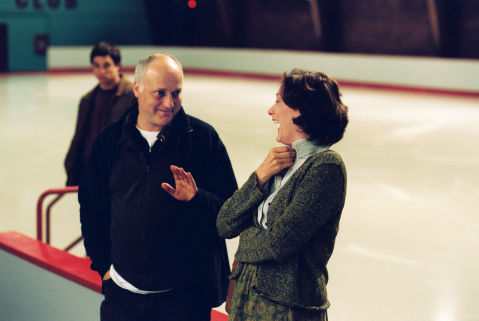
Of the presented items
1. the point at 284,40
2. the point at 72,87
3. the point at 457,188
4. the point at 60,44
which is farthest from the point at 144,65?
the point at 60,44

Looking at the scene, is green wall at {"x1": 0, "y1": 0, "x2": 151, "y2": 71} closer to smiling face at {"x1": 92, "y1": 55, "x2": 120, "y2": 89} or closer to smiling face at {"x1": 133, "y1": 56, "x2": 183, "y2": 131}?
smiling face at {"x1": 92, "y1": 55, "x2": 120, "y2": 89}

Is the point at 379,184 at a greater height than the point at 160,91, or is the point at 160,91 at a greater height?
the point at 160,91

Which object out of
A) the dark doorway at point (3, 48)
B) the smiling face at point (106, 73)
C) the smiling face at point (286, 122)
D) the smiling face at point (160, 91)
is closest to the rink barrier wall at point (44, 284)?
the smiling face at point (106, 73)

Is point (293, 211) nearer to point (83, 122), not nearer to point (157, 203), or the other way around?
point (157, 203)

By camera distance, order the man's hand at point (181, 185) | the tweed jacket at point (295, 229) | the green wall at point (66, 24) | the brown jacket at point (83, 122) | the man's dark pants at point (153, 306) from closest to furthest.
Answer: the tweed jacket at point (295, 229)
the man's hand at point (181, 185)
the man's dark pants at point (153, 306)
the brown jacket at point (83, 122)
the green wall at point (66, 24)

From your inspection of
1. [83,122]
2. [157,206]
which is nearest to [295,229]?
[157,206]

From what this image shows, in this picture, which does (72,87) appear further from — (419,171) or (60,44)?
(419,171)

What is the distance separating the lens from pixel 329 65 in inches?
745

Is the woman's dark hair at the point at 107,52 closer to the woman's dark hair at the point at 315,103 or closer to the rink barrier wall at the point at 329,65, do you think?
the woman's dark hair at the point at 315,103

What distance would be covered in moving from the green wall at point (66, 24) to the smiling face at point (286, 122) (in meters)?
21.3

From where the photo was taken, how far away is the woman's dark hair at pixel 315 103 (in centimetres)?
187

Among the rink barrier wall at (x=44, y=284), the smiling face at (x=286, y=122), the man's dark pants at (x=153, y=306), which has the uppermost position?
the smiling face at (x=286, y=122)

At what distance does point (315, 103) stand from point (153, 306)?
3.14ft

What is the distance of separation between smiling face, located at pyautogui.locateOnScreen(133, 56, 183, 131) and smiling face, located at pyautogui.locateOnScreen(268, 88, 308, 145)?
41 cm
